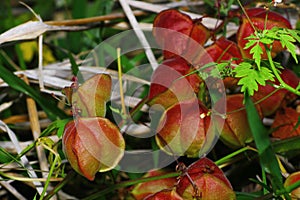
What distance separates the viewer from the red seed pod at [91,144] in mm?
710

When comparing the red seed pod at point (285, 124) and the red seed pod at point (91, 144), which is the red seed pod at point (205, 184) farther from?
the red seed pod at point (285, 124)

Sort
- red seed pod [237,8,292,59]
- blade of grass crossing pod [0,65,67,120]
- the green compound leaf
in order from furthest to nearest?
1. blade of grass crossing pod [0,65,67,120]
2. red seed pod [237,8,292,59]
3. the green compound leaf

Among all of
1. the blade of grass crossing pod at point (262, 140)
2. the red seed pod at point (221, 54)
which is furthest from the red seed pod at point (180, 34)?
the blade of grass crossing pod at point (262, 140)

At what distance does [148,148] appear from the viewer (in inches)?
42.2

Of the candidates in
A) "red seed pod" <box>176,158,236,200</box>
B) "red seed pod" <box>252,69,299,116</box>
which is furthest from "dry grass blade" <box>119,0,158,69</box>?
"red seed pod" <box>176,158,236,200</box>

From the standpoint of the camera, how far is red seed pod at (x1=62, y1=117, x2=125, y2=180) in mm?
710

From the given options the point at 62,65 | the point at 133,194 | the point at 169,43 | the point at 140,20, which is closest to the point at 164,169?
the point at 133,194

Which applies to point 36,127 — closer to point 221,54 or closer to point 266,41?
point 221,54

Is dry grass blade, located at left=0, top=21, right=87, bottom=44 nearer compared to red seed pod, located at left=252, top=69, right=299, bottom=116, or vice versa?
red seed pod, located at left=252, top=69, right=299, bottom=116

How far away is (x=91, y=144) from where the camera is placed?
2.33 ft

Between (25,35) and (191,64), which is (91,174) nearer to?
(191,64)

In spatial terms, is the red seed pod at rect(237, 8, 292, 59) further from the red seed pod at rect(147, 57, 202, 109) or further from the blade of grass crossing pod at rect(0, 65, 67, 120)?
the blade of grass crossing pod at rect(0, 65, 67, 120)

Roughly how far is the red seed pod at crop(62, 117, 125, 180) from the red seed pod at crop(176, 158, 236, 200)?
10 centimetres

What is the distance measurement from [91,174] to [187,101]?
7.0 inches
